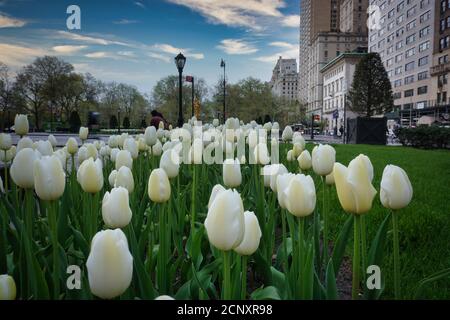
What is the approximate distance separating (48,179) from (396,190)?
1094mm

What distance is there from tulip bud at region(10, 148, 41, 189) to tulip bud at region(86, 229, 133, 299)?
28.6 inches

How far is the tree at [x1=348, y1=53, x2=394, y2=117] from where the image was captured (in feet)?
98.1

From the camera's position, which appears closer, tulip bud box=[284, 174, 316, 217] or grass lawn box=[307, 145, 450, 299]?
tulip bud box=[284, 174, 316, 217]

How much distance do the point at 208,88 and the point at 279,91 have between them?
61.8 ft

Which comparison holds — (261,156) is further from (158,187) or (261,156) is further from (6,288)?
(6,288)

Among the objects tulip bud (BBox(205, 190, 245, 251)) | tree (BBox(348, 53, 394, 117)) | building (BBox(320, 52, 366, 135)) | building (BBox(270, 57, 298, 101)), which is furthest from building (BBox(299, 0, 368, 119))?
tulip bud (BBox(205, 190, 245, 251))

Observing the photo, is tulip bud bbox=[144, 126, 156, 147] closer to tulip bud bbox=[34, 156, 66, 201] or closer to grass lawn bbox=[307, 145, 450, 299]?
grass lawn bbox=[307, 145, 450, 299]

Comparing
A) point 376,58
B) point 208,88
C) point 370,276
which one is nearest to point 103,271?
point 370,276

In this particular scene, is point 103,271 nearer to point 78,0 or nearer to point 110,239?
point 110,239

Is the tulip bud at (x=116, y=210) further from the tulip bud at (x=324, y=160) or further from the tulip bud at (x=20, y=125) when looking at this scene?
the tulip bud at (x=20, y=125)

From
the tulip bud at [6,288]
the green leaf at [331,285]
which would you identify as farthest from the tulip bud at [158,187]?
the green leaf at [331,285]

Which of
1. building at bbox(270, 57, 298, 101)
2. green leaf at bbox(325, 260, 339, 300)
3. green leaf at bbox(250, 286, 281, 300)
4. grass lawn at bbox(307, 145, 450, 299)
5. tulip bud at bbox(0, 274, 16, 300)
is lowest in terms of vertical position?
grass lawn at bbox(307, 145, 450, 299)

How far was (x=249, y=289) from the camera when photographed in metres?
1.84

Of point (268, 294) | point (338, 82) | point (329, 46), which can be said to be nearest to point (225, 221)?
point (268, 294)
